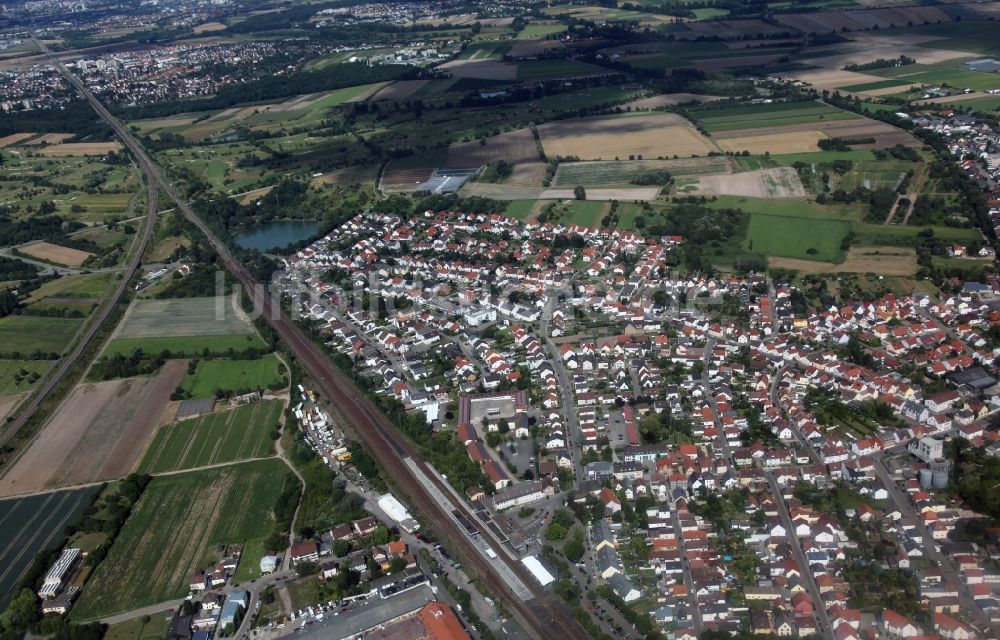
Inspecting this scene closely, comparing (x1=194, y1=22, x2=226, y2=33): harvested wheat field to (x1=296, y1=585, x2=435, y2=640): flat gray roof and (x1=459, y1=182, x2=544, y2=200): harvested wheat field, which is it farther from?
(x1=296, y1=585, x2=435, y2=640): flat gray roof

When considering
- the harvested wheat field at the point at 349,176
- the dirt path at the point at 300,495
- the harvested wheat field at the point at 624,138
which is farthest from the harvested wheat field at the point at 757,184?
the dirt path at the point at 300,495

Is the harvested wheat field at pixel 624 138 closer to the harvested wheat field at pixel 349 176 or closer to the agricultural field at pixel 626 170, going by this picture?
the agricultural field at pixel 626 170

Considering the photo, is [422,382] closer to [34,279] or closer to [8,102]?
[34,279]

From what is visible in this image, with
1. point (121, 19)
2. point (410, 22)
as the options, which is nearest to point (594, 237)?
point (410, 22)

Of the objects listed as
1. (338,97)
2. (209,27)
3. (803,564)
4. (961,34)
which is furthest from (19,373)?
(209,27)

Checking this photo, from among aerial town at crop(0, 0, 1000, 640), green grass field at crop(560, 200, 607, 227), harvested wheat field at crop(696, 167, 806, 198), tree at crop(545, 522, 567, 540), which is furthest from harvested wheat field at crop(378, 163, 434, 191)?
tree at crop(545, 522, 567, 540)
